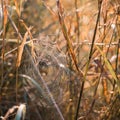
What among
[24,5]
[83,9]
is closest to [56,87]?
[83,9]

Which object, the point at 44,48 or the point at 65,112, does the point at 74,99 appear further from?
the point at 44,48

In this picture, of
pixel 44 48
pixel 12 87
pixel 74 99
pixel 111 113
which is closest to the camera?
pixel 44 48

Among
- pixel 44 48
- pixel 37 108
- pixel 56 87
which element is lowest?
pixel 37 108

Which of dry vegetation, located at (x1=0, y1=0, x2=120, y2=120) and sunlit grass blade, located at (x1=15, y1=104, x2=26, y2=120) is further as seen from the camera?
dry vegetation, located at (x1=0, y1=0, x2=120, y2=120)

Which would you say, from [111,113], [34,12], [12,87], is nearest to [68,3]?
[34,12]

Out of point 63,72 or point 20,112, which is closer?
point 20,112

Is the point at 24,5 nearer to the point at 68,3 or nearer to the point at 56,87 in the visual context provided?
the point at 68,3

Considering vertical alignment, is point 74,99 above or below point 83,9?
below

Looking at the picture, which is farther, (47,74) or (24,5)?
(24,5)

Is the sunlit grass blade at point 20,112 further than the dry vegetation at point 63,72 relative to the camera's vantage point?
No

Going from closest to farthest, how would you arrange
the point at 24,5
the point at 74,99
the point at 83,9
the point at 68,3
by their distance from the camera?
the point at 74,99, the point at 83,9, the point at 24,5, the point at 68,3
